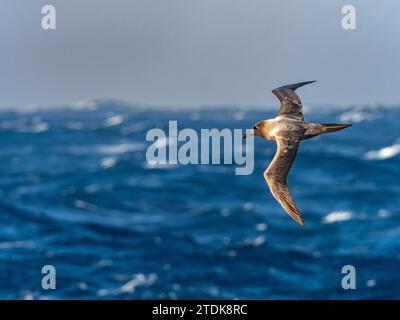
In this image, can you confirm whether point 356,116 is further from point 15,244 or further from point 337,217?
point 15,244

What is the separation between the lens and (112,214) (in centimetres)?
9038

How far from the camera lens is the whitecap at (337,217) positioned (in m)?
90.1

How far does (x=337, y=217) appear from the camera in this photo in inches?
3575

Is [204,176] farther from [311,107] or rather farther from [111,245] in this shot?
[311,107]

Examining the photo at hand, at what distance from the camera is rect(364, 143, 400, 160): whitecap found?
336 feet

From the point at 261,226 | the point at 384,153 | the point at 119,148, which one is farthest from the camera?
the point at 119,148

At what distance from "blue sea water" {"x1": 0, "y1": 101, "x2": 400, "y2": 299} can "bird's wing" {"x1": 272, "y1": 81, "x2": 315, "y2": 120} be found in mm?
45338

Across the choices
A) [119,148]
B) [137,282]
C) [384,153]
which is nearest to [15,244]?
[137,282]

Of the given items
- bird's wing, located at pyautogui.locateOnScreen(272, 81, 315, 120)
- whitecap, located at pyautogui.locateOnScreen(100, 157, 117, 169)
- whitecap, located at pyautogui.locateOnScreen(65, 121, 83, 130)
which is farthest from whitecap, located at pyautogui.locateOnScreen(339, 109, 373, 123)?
bird's wing, located at pyautogui.locateOnScreen(272, 81, 315, 120)

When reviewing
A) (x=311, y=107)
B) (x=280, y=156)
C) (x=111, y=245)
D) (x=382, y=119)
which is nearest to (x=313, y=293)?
(x=111, y=245)
